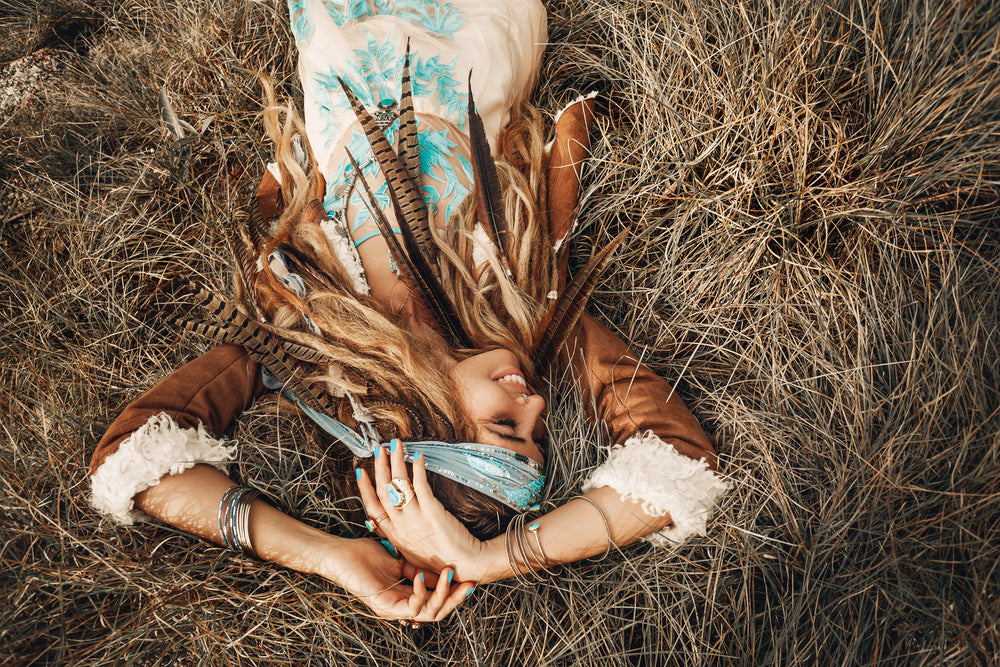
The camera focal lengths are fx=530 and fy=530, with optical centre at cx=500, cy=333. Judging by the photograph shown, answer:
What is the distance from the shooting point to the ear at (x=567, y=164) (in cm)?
232

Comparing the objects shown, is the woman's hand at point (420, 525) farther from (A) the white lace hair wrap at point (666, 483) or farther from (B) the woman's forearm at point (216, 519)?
(A) the white lace hair wrap at point (666, 483)

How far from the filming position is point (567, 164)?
2.35 m

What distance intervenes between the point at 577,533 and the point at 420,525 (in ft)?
1.68

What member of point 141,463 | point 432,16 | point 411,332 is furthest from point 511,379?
point 432,16

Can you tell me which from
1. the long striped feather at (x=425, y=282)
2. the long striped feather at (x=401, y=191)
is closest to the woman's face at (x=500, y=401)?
the long striped feather at (x=425, y=282)

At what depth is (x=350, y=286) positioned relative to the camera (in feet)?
6.64

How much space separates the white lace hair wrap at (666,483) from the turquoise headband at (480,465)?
0.27m

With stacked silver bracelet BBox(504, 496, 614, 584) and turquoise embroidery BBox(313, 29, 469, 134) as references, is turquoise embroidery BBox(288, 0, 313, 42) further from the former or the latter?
stacked silver bracelet BBox(504, 496, 614, 584)

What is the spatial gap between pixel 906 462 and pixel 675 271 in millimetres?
1042

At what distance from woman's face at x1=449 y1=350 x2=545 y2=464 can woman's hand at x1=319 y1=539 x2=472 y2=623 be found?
0.46 metres

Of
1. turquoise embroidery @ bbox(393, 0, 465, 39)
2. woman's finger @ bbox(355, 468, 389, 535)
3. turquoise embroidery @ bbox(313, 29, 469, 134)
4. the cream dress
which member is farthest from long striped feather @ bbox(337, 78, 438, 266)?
turquoise embroidery @ bbox(393, 0, 465, 39)

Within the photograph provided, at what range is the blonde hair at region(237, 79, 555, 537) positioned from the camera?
5.91 ft

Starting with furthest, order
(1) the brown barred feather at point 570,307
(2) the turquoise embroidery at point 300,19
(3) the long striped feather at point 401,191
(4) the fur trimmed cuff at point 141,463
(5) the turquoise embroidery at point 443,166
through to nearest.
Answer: (2) the turquoise embroidery at point 300,19, (5) the turquoise embroidery at point 443,166, (1) the brown barred feather at point 570,307, (3) the long striped feather at point 401,191, (4) the fur trimmed cuff at point 141,463

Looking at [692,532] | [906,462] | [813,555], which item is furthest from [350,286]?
[906,462]
